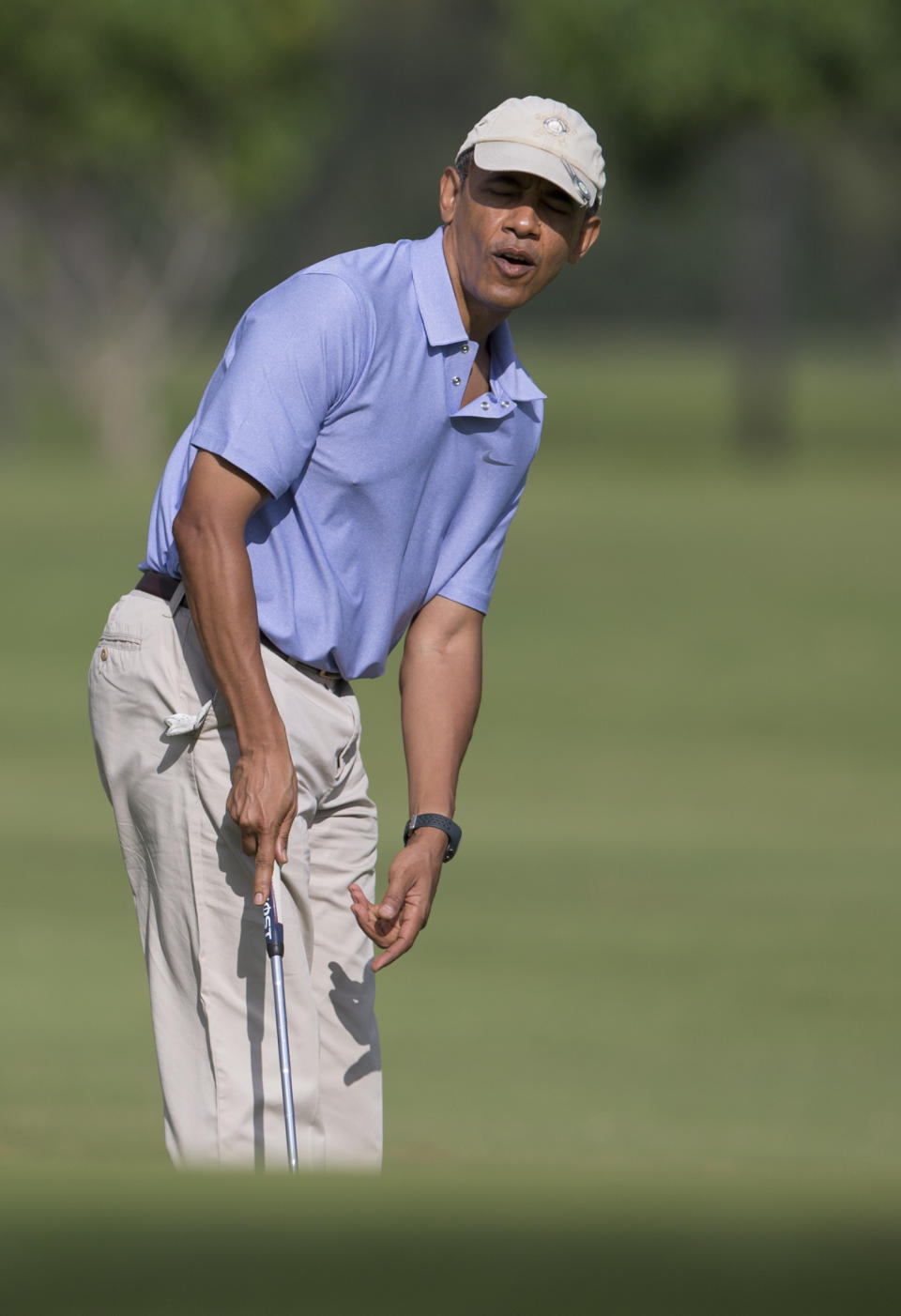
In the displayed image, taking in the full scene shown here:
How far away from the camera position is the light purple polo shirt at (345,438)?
4.09 m

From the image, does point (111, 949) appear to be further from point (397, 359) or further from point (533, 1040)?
point (397, 359)

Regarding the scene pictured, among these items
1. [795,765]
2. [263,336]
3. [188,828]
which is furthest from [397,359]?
[795,765]

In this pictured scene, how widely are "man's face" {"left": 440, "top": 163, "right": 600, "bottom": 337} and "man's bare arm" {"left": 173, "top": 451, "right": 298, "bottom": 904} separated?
2.05ft

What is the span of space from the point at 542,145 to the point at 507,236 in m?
0.17

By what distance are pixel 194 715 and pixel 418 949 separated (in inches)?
203

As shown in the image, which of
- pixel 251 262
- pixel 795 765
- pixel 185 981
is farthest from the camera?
pixel 251 262

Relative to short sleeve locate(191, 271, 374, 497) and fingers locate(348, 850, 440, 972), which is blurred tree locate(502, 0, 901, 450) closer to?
fingers locate(348, 850, 440, 972)

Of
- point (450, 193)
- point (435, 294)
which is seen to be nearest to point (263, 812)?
point (435, 294)

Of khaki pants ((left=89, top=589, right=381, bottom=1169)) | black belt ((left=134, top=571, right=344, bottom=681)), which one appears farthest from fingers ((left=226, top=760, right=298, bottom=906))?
black belt ((left=134, top=571, right=344, bottom=681))

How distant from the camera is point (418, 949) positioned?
9.27 meters

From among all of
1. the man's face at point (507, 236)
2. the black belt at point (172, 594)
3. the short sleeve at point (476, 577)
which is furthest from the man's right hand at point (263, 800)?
the man's face at point (507, 236)

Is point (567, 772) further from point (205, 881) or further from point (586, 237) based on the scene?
point (205, 881)

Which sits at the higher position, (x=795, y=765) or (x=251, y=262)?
(x=251, y=262)

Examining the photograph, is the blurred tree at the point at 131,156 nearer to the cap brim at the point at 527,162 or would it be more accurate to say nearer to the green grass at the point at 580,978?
the green grass at the point at 580,978
